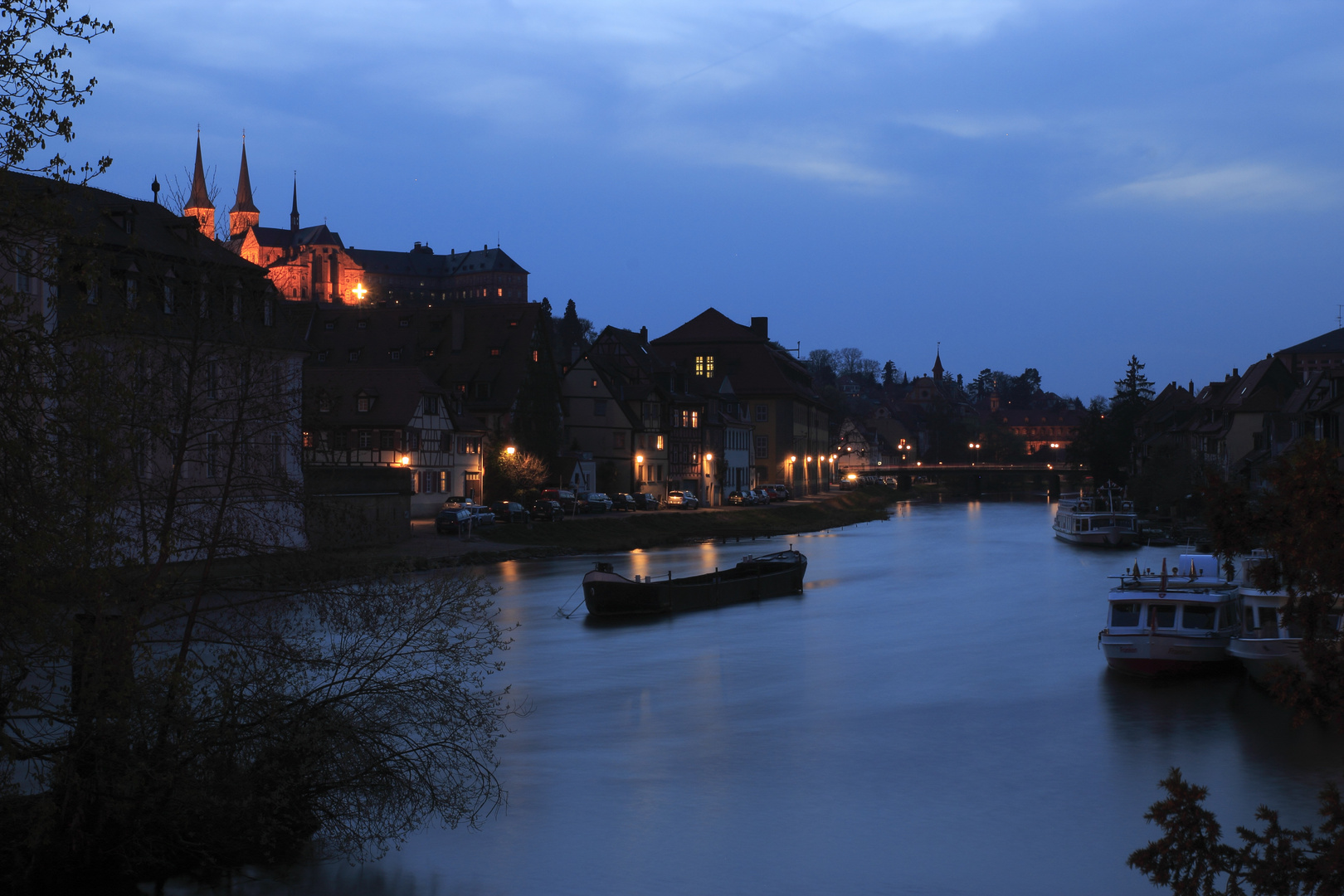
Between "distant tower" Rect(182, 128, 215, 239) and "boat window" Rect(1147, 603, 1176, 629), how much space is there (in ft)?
79.4

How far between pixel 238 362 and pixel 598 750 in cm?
1186

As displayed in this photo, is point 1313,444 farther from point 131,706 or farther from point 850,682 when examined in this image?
point 850,682

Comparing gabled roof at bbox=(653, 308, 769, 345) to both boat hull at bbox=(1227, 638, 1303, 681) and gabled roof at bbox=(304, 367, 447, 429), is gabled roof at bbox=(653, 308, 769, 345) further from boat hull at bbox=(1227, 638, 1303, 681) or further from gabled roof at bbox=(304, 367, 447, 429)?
boat hull at bbox=(1227, 638, 1303, 681)

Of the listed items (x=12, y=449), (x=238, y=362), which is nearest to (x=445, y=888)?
(x=238, y=362)

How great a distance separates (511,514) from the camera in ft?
200

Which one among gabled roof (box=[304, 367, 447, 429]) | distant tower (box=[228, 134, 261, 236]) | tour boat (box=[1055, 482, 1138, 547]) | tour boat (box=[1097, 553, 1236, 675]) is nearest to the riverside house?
gabled roof (box=[304, 367, 447, 429])

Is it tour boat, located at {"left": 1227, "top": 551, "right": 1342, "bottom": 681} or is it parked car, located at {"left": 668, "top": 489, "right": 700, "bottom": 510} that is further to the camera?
parked car, located at {"left": 668, "top": 489, "right": 700, "bottom": 510}

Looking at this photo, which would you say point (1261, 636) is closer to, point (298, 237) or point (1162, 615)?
point (1162, 615)

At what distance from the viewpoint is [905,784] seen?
22.4 m

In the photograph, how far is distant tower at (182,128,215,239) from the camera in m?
15.7

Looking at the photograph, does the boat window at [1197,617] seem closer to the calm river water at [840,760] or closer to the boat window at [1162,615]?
the boat window at [1162,615]

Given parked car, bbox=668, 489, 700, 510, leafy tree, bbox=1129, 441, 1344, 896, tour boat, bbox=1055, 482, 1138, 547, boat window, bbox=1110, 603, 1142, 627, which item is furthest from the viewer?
parked car, bbox=668, 489, 700, 510

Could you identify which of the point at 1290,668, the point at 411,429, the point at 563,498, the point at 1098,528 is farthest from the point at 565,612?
the point at 1098,528

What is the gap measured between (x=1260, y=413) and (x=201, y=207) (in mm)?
82880
